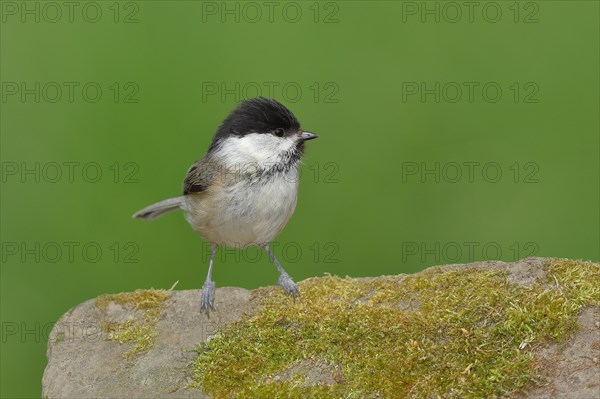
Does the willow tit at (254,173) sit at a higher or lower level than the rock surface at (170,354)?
higher

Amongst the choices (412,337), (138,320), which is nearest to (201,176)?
(138,320)

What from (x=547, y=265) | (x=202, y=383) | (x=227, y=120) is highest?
(x=227, y=120)

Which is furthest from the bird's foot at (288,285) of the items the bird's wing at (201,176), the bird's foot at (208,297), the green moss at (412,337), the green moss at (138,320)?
the bird's wing at (201,176)

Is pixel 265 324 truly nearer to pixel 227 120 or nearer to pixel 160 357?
pixel 160 357

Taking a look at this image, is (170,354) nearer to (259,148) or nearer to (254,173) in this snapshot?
(254,173)

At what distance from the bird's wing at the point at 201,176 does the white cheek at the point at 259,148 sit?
19 centimetres

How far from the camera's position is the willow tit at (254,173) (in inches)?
195

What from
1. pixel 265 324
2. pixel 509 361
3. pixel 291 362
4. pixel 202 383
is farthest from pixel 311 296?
pixel 509 361

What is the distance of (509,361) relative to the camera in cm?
329

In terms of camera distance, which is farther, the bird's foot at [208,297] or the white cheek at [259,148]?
the white cheek at [259,148]

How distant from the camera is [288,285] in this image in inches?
175

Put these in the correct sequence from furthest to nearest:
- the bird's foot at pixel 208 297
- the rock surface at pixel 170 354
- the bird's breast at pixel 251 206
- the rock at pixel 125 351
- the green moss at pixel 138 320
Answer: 1. the bird's breast at pixel 251 206
2. the bird's foot at pixel 208 297
3. the green moss at pixel 138 320
4. the rock at pixel 125 351
5. the rock surface at pixel 170 354

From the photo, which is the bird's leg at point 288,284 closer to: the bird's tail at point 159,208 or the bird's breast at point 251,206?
the bird's breast at point 251,206

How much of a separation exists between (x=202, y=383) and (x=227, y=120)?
2166 millimetres
